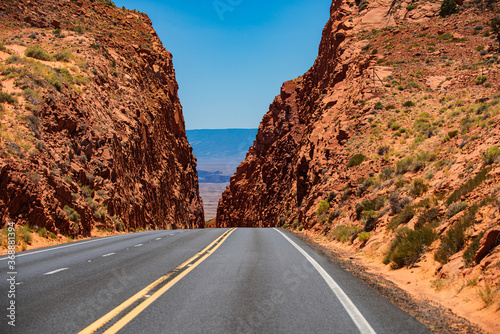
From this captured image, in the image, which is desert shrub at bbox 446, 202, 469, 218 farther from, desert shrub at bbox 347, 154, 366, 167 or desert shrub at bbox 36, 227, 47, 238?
desert shrub at bbox 36, 227, 47, 238

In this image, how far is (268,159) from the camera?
66.8 meters

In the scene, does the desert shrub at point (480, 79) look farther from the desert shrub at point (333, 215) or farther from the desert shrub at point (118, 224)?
the desert shrub at point (118, 224)

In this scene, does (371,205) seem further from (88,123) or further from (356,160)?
(88,123)

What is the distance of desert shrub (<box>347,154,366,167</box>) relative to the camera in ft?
74.5

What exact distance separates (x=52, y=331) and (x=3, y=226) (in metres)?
11.5

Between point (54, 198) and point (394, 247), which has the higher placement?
point (54, 198)

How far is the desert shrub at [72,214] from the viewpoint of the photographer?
17.7 meters

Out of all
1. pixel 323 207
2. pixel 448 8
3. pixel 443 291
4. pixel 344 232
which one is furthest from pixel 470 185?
pixel 448 8

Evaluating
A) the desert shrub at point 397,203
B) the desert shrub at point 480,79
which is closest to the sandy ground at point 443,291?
the desert shrub at point 397,203

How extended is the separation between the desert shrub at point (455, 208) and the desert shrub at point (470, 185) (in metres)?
0.49

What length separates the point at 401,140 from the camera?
71.8 feet

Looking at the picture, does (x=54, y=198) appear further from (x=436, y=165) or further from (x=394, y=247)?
(x=436, y=165)

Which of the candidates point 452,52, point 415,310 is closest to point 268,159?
point 452,52

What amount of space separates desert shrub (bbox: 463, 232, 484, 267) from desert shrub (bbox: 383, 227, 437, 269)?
1.74m
